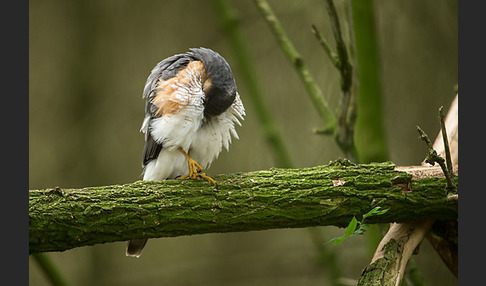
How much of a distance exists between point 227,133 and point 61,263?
120 inches

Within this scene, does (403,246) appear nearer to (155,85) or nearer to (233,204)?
(233,204)

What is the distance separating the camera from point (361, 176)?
2348 millimetres

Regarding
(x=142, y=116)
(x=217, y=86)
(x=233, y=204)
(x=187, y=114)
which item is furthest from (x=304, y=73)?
(x=142, y=116)

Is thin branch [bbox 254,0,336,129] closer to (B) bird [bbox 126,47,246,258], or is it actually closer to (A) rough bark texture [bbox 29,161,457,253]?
(B) bird [bbox 126,47,246,258]

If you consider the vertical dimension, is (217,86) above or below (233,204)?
above

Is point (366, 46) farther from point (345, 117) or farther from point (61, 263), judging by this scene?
point (61, 263)

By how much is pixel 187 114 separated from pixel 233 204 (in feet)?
1.86

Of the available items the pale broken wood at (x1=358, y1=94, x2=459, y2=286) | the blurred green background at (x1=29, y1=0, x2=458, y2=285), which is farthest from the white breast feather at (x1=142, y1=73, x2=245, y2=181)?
→ the blurred green background at (x1=29, y1=0, x2=458, y2=285)

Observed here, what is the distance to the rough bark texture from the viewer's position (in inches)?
80.7

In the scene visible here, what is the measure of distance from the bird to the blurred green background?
1.34m

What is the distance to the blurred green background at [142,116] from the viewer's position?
4.08 m

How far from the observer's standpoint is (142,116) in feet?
17.0

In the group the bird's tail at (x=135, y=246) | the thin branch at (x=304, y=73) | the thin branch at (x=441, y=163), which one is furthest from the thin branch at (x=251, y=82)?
the thin branch at (x=441, y=163)

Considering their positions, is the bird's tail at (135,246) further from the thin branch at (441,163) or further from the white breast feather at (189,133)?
the thin branch at (441,163)
